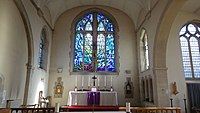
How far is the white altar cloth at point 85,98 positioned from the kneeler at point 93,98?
0.21 meters

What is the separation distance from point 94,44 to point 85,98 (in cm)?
365

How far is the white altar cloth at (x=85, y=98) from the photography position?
9.21 m

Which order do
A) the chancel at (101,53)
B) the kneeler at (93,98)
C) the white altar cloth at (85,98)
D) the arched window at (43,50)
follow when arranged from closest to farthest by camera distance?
the chancel at (101,53) < the kneeler at (93,98) < the white altar cloth at (85,98) < the arched window at (43,50)

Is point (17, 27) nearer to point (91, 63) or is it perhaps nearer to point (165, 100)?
point (91, 63)

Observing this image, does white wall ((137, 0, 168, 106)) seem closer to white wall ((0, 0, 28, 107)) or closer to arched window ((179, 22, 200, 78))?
arched window ((179, 22, 200, 78))

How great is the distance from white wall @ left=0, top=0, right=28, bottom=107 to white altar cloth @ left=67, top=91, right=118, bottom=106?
9.20 ft

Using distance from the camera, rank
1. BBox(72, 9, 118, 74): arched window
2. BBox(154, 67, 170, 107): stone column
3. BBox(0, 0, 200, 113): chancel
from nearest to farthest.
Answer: BBox(0, 0, 200, 113): chancel → BBox(154, 67, 170, 107): stone column → BBox(72, 9, 118, 74): arched window

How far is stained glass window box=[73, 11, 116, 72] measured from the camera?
36.3ft

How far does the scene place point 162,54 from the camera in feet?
26.4

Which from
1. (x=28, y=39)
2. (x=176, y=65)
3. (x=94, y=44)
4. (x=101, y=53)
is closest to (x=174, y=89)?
(x=176, y=65)

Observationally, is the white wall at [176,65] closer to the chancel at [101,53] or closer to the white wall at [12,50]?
the chancel at [101,53]

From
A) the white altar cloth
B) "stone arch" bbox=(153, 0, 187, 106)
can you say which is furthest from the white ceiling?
the white altar cloth

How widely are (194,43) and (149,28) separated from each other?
3.42 m

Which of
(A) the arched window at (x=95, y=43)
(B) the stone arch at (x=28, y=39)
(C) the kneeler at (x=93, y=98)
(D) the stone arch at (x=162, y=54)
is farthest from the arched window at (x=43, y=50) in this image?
(D) the stone arch at (x=162, y=54)
